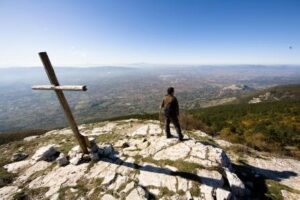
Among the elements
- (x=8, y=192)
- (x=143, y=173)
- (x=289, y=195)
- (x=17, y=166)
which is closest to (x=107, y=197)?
(x=143, y=173)

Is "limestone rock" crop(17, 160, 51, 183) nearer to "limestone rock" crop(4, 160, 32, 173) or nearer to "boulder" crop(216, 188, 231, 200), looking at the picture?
"limestone rock" crop(4, 160, 32, 173)

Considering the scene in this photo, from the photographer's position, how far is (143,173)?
6422 mm

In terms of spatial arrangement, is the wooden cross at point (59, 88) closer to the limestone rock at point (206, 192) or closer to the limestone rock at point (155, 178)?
the limestone rock at point (155, 178)

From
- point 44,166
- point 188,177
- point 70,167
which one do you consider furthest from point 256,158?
point 44,166

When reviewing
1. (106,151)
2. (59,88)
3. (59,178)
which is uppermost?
(59,88)

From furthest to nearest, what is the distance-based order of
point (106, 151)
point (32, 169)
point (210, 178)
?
point (106, 151) → point (32, 169) → point (210, 178)

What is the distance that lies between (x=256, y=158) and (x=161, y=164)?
5297mm

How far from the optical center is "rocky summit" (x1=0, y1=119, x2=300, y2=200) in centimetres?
558

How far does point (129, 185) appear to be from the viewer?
229 inches

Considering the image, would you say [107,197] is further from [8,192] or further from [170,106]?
[170,106]

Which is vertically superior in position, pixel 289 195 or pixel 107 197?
pixel 107 197

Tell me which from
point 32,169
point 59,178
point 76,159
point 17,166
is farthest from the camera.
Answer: point 17,166

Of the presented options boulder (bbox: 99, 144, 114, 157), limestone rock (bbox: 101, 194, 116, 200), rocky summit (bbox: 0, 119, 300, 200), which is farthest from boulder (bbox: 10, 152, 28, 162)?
A: limestone rock (bbox: 101, 194, 116, 200)

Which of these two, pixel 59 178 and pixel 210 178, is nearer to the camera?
pixel 210 178
